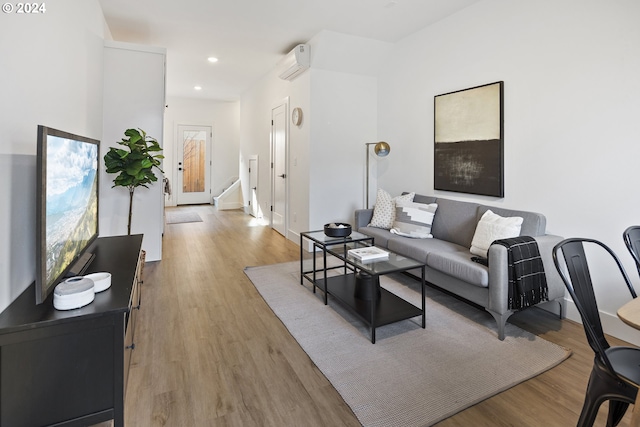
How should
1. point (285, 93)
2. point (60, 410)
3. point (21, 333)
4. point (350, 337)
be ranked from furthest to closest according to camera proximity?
point (285, 93), point (350, 337), point (60, 410), point (21, 333)

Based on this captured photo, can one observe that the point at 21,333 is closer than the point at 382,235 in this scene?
Yes

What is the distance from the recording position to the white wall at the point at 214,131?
29.0 ft

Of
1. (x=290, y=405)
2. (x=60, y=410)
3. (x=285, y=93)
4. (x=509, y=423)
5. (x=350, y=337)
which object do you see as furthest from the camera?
(x=285, y=93)

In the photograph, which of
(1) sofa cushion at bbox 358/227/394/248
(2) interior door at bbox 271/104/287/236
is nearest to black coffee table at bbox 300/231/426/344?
(1) sofa cushion at bbox 358/227/394/248

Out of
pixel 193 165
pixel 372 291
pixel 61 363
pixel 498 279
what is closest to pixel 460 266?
pixel 498 279

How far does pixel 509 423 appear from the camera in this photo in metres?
1.57

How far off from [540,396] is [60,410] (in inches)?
88.0

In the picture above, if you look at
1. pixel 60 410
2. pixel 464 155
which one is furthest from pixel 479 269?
pixel 60 410

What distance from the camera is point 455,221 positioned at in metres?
3.38

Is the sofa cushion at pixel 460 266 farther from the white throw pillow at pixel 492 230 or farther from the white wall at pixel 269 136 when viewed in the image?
the white wall at pixel 269 136

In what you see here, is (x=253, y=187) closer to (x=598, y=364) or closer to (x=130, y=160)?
(x=130, y=160)

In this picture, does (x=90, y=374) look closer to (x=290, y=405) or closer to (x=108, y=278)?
(x=108, y=278)

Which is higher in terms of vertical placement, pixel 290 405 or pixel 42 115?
pixel 42 115

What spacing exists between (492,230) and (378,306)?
3.73 ft
